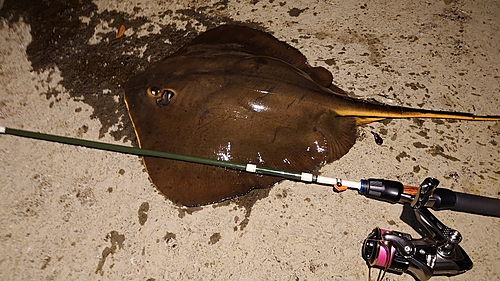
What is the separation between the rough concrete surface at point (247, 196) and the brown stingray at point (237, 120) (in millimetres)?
202

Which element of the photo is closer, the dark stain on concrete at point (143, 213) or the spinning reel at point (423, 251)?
the spinning reel at point (423, 251)

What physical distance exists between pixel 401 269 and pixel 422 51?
162 centimetres

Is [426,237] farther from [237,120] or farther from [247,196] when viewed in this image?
[237,120]

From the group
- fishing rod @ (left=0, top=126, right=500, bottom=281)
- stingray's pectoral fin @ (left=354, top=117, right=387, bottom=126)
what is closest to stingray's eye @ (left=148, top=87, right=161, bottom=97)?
fishing rod @ (left=0, top=126, right=500, bottom=281)

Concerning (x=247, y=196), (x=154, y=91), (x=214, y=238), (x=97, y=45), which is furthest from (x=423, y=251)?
(x=97, y=45)

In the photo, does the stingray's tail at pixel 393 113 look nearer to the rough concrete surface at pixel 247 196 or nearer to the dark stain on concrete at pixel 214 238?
the rough concrete surface at pixel 247 196

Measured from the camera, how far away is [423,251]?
1940 millimetres

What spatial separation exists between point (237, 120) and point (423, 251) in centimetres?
117

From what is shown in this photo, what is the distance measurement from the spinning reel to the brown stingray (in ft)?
1.79

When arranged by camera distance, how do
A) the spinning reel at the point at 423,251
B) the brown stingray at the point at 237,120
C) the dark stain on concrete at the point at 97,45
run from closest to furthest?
the spinning reel at the point at 423,251 → the brown stingray at the point at 237,120 → the dark stain on concrete at the point at 97,45

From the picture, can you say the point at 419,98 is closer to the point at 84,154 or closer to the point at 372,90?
the point at 372,90

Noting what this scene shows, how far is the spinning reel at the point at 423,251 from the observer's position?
189 cm

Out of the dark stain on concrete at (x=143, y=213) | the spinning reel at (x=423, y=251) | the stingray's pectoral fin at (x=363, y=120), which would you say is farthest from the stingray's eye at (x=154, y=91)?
the spinning reel at (x=423, y=251)

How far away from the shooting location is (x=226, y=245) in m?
2.28
